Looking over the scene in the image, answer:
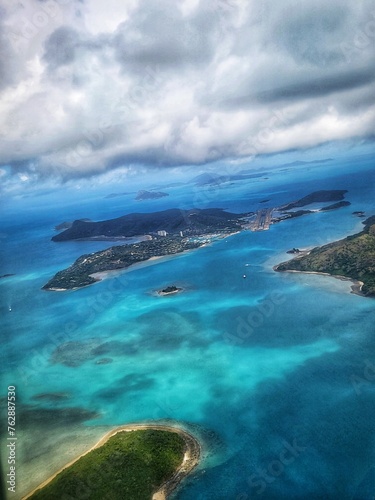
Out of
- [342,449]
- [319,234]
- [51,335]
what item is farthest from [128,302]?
[319,234]

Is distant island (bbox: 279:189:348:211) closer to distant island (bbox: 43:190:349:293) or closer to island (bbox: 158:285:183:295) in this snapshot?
distant island (bbox: 43:190:349:293)

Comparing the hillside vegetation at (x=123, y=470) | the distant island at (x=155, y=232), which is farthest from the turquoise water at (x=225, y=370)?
the distant island at (x=155, y=232)

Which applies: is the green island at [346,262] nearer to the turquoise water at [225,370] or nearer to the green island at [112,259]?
the turquoise water at [225,370]

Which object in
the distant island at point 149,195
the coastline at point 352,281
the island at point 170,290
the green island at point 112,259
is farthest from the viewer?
the distant island at point 149,195

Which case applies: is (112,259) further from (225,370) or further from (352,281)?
(225,370)

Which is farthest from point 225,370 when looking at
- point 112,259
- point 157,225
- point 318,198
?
point 318,198

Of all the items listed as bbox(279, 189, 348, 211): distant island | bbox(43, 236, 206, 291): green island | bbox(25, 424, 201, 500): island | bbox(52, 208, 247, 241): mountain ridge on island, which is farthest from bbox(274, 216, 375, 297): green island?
bbox(279, 189, 348, 211): distant island
